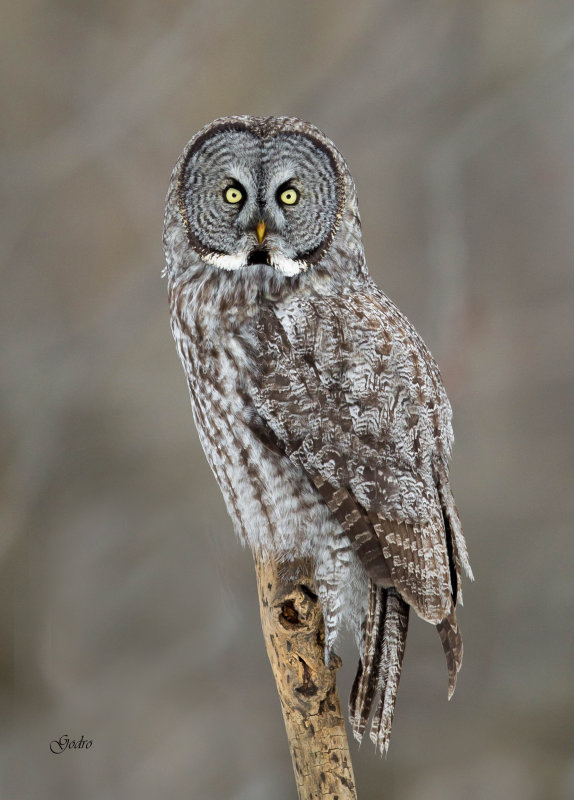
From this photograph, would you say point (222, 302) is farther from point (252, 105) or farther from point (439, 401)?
point (252, 105)

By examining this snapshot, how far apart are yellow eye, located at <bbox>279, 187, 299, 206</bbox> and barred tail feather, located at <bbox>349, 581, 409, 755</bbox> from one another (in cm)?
80

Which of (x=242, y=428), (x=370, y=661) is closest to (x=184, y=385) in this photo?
(x=242, y=428)

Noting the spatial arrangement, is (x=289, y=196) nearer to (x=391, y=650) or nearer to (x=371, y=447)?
(x=371, y=447)

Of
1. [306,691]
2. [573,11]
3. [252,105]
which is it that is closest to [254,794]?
[306,691]

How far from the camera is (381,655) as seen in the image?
1.79 metres

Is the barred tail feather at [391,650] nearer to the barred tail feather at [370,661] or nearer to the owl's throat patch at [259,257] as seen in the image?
the barred tail feather at [370,661]

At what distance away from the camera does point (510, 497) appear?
8.74 feet

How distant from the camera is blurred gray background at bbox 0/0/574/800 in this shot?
→ 8.54 ft

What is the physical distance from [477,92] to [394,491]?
5.03ft

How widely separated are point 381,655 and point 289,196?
3.15 feet
